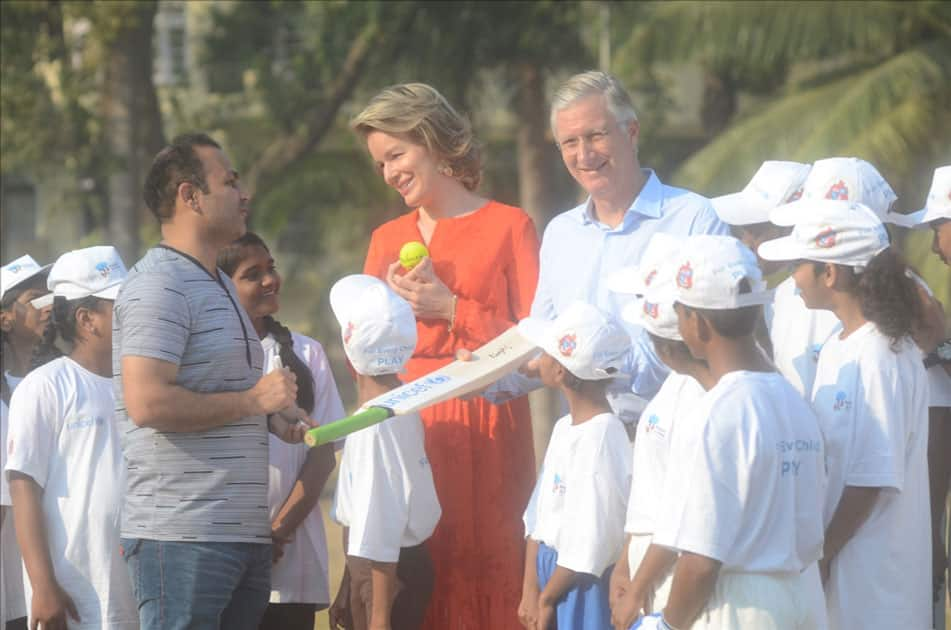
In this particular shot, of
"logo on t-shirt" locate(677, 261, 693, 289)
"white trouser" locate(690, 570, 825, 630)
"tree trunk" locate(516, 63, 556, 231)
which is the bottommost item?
"white trouser" locate(690, 570, 825, 630)

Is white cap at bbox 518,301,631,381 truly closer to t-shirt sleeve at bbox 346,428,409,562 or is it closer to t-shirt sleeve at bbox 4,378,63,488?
t-shirt sleeve at bbox 346,428,409,562

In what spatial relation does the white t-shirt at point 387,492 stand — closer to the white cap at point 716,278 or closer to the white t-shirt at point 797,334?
the white t-shirt at point 797,334

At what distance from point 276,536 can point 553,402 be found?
37.0ft

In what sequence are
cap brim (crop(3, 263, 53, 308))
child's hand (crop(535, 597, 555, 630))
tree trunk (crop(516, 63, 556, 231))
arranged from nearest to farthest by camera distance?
child's hand (crop(535, 597, 555, 630)), cap brim (crop(3, 263, 53, 308)), tree trunk (crop(516, 63, 556, 231))

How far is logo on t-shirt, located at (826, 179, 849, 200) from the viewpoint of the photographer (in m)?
5.02

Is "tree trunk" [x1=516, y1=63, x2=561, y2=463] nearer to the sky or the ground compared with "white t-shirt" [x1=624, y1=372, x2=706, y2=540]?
nearer to the sky

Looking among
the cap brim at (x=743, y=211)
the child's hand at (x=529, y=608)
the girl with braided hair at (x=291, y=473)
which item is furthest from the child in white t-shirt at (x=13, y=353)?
the cap brim at (x=743, y=211)

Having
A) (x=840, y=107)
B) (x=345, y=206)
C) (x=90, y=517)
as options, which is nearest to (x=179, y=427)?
(x=90, y=517)

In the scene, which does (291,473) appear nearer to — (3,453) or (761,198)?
(3,453)

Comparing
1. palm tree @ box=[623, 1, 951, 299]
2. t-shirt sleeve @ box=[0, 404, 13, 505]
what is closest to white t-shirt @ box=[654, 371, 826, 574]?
t-shirt sleeve @ box=[0, 404, 13, 505]

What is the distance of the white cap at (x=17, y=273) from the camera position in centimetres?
654

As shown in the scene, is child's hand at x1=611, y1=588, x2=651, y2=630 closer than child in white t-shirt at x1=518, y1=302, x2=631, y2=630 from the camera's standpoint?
Yes

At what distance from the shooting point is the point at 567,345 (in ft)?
15.3

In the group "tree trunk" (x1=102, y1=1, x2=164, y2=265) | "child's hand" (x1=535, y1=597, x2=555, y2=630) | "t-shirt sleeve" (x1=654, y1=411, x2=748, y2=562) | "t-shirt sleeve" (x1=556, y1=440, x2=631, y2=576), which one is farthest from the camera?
"tree trunk" (x1=102, y1=1, x2=164, y2=265)
